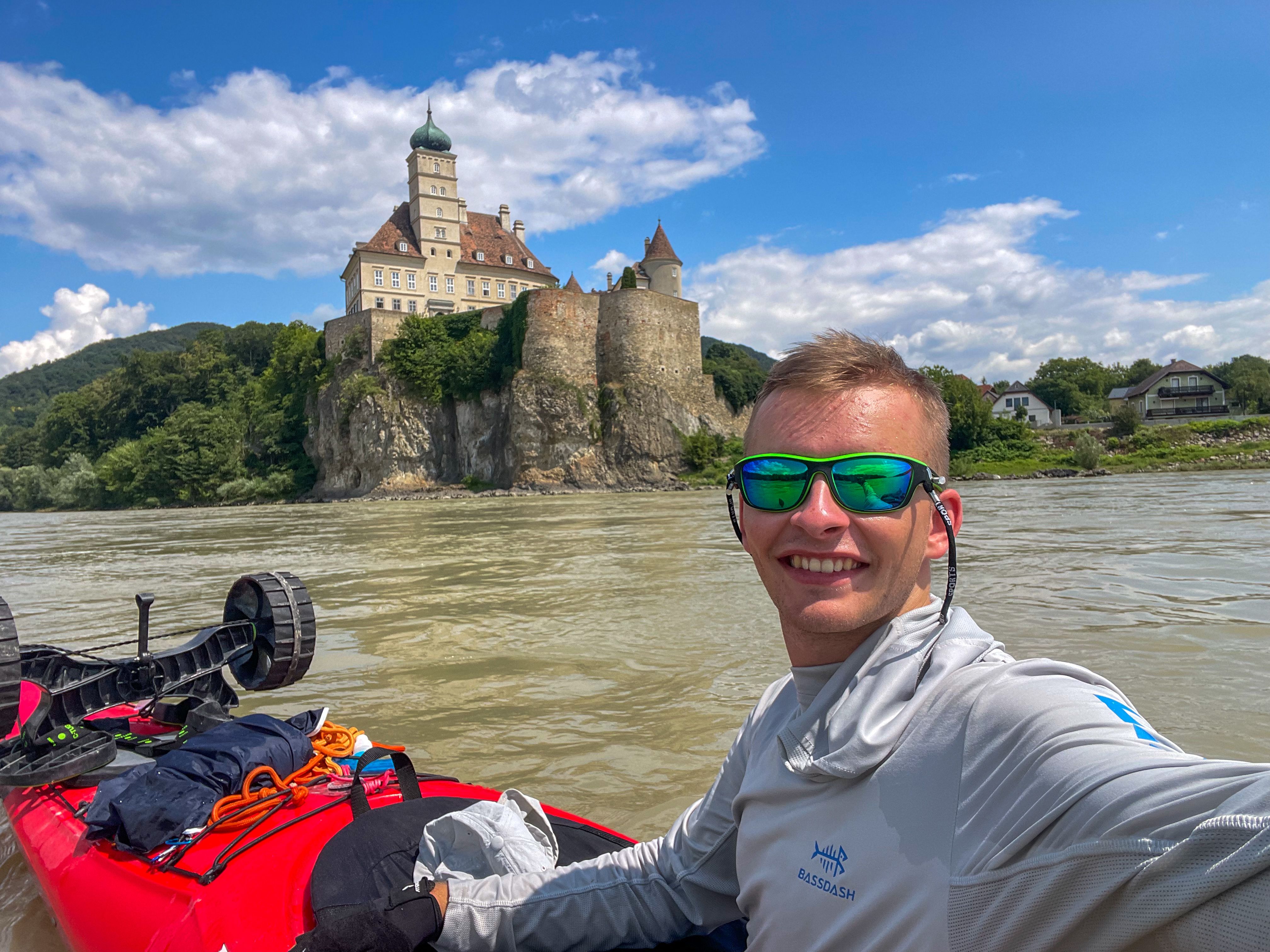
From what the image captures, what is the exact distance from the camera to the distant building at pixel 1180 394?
56.9 m

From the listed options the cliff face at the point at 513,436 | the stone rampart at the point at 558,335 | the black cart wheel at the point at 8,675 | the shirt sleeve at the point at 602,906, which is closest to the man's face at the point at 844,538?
the shirt sleeve at the point at 602,906

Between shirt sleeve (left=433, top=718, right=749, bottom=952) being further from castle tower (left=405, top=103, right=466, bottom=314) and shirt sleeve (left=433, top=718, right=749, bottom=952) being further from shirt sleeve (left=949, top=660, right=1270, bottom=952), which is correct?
castle tower (left=405, top=103, right=466, bottom=314)

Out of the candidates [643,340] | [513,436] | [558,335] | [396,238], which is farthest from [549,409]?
[396,238]

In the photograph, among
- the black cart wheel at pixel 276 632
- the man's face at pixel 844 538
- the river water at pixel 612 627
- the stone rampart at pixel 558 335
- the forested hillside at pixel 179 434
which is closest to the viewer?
the man's face at pixel 844 538

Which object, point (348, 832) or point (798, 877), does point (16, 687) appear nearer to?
point (348, 832)

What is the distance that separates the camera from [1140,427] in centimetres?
3991

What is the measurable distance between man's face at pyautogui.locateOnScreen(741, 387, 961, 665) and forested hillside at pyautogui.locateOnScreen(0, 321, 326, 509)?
45.9 metres

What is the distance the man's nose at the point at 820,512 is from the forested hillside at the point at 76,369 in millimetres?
125218

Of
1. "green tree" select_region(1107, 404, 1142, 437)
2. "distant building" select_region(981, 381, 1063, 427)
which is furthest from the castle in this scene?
"distant building" select_region(981, 381, 1063, 427)

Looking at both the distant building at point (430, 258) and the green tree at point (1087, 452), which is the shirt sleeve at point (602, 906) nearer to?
the green tree at point (1087, 452)

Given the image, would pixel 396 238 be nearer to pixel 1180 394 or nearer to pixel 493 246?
pixel 493 246

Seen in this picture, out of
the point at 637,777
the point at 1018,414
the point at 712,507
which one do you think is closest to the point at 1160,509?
the point at 712,507

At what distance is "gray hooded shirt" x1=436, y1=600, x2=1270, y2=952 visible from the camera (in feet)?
2.46

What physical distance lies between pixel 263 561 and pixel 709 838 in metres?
13.0
